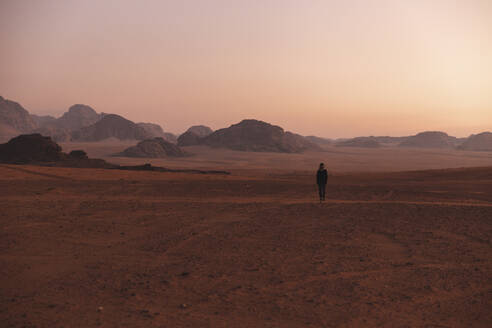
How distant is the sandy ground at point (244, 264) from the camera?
473 centimetres

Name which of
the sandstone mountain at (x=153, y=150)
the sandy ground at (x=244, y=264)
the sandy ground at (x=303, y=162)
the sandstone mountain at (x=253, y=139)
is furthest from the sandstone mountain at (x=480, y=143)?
the sandy ground at (x=244, y=264)

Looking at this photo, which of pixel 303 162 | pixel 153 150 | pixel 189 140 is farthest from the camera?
pixel 189 140

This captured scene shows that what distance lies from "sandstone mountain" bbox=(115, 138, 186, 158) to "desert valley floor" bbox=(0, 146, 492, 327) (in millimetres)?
73971

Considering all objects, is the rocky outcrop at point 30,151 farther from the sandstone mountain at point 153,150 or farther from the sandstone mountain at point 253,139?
the sandstone mountain at point 253,139

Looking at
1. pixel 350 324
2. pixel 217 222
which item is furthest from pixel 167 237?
pixel 350 324

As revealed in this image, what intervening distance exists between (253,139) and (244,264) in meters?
126

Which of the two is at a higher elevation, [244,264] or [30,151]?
[30,151]

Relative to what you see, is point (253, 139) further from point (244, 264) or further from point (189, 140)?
point (244, 264)

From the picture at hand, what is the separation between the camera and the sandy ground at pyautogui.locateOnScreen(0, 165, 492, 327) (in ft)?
15.5

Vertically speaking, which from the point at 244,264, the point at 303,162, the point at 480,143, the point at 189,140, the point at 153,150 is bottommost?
the point at 244,264

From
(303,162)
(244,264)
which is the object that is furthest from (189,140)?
(244,264)

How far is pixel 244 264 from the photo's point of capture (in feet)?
22.0

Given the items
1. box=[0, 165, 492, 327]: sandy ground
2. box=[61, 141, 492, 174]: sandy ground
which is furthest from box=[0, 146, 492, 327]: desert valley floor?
box=[61, 141, 492, 174]: sandy ground

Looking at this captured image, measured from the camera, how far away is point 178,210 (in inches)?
493
